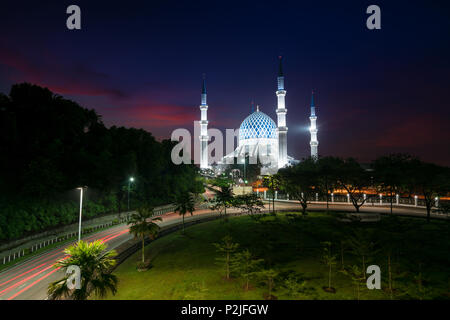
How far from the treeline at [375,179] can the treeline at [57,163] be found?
3164 cm

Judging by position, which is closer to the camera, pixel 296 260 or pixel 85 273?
pixel 85 273

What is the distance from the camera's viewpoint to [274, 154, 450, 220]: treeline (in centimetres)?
4206

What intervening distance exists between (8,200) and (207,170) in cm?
9880

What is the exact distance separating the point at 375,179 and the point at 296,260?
107 ft

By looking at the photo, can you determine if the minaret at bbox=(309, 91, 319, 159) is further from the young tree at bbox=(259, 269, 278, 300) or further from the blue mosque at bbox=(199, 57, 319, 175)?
the young tree at bbox=(259, 269, 278, 300)

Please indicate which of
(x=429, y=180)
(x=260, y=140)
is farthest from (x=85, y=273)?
(x=260, y=140)

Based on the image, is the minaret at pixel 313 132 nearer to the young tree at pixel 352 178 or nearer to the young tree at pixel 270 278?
the young tree at pixel 352 178

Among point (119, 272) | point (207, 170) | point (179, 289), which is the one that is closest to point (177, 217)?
point (119, 272)

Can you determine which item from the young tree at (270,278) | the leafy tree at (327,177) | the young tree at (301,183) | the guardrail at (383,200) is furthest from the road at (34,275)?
the leafy tree at (327,177)

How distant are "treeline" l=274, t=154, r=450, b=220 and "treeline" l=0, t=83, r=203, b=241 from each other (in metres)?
31.6

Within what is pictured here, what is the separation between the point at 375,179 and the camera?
160ft

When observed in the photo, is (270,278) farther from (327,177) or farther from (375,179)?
(375,179)

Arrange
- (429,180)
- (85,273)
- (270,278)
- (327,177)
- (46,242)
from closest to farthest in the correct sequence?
1. (85,273)
2. (270,278)
3. (46,242)
4. (429,180)
5. (327,177)
